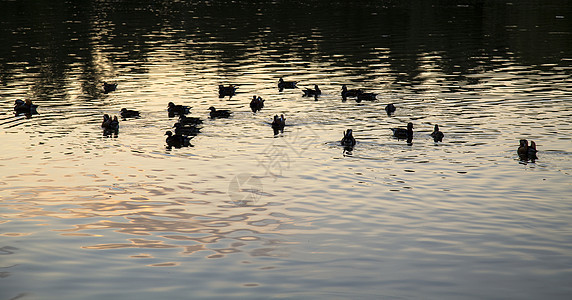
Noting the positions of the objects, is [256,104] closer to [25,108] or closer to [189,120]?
[189,120]

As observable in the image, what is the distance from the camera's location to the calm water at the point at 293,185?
20.4 metres

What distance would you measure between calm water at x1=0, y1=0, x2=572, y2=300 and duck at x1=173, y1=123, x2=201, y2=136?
3.28 ft

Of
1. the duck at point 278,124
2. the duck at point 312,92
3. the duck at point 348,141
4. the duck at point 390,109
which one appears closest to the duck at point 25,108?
the duck at point 278,124

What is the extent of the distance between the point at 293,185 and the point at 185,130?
432 inches

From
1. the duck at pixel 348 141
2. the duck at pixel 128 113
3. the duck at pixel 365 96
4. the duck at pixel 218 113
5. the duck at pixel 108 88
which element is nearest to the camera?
the duck at pixel 348 141

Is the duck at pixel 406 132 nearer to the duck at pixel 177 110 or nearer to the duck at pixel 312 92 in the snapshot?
the duck at pixel 312 92

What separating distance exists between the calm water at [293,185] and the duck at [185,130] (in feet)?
3.28

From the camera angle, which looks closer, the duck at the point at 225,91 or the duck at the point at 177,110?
the duck at the point at 177,110

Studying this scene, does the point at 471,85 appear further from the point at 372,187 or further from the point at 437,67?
the point at 372,187

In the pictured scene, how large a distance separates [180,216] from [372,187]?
8090mm

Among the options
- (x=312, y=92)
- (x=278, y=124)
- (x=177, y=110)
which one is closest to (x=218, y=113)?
(x=177, y=110)

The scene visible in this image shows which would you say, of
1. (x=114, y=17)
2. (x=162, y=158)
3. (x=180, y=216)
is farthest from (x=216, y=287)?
(x=114, y=17)

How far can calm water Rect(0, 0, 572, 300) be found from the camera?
67.1 ft

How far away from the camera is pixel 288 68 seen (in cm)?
6575
